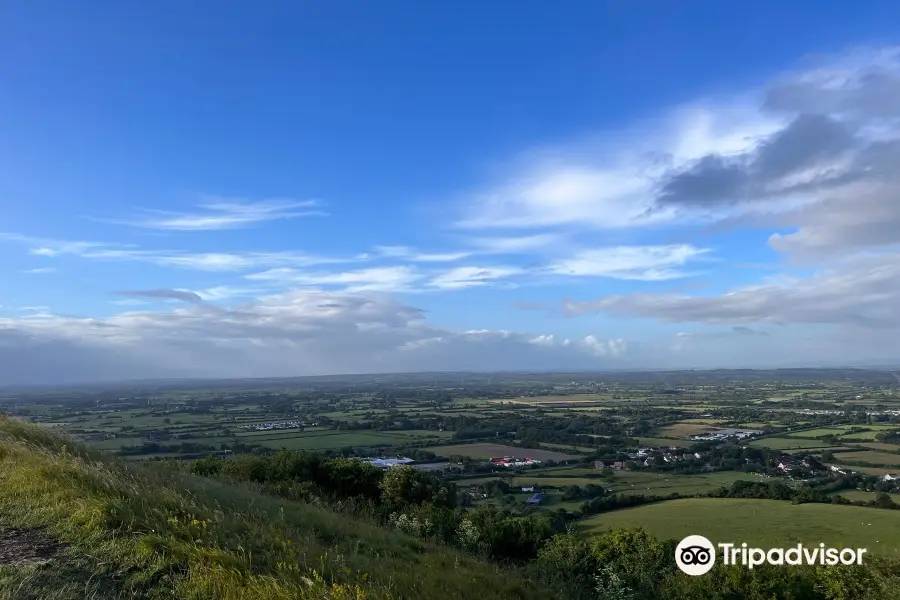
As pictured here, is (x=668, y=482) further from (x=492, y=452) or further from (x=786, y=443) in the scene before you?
(x=786, y=443)

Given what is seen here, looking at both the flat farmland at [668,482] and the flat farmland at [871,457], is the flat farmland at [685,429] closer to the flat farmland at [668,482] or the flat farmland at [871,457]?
the flat farmland at [871,457]

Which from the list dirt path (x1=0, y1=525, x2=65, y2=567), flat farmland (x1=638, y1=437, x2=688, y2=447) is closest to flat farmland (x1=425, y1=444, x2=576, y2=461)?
flat farmland (x1=638, y1=437, x2=688, y2=447)

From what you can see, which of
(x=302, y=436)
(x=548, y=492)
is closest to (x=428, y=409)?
(x=302, y=436)

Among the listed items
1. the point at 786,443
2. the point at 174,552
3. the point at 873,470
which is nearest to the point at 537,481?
the point at 873,470

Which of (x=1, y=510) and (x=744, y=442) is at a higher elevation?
(x=1, y=510)

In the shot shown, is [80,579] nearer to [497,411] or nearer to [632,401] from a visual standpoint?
[497,411]
